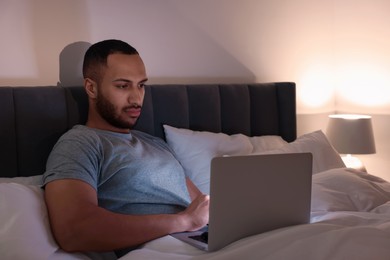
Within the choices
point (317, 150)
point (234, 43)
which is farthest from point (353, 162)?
point (234, 43)

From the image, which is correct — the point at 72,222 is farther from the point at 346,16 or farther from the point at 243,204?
the point at 346,16

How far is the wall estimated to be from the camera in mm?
1946

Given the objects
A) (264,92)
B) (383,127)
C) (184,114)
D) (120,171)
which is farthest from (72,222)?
(383,127)

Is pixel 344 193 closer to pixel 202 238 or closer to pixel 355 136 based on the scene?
pixel 202 238

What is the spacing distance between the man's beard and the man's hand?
0.39 m

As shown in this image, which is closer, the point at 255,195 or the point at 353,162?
the point at 255,195

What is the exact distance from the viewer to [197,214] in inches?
62.0

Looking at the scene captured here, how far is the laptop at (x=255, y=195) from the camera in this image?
122cm

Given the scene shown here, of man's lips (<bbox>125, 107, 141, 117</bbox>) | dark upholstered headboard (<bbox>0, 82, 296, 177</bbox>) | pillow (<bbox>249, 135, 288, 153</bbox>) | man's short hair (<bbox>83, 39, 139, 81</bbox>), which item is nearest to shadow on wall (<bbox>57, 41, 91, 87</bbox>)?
dark upholstered headboard (<bbox>0, 82, 296, 177</bbox>)

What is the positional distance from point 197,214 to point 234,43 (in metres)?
1.33

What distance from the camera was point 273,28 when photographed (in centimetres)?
284

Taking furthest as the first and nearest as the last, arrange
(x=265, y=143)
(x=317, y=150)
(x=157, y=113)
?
(x=265, y=143) < (x=317, y=150) < (x=157, y=113)

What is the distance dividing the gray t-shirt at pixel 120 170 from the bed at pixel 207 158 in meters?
0.14

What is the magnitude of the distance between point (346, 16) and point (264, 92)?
94cm
